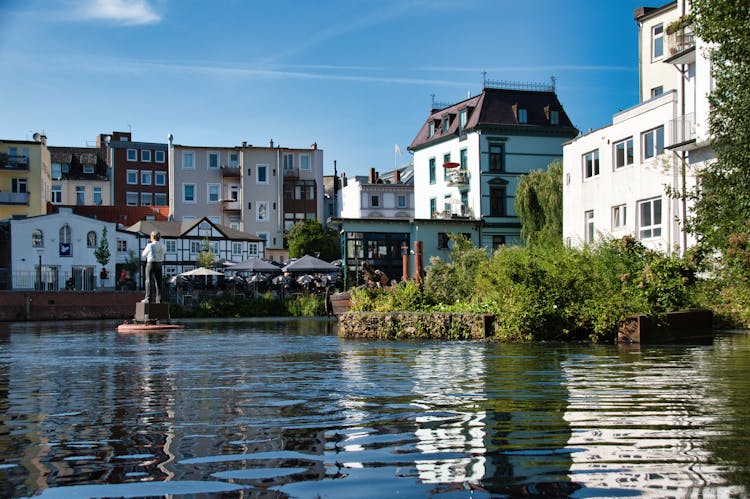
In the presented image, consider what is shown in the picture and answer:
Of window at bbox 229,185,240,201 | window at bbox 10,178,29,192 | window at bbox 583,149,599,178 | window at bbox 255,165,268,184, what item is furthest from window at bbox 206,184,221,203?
window at bbox 583,149,599,178

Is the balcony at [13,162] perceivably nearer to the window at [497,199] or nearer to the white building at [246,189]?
the white building at [246,189]

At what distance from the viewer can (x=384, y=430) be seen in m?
7.52

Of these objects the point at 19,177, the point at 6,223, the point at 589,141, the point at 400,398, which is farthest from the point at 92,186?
the point at 400,398

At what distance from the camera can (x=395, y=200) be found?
303 feet

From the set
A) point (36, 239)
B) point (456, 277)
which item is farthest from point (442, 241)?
point (36, 239)

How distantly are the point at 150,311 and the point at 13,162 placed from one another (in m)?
57.1

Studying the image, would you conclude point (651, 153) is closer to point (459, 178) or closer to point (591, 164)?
point (591, 164)

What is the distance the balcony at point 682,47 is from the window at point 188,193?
66.2 m

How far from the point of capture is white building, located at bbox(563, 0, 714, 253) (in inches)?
1332

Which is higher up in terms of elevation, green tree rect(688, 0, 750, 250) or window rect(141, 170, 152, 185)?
window rect(141, 170, 152, 185)

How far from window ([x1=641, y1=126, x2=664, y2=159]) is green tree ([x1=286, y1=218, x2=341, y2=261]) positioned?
156 feet

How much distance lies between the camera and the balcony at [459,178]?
66312mm

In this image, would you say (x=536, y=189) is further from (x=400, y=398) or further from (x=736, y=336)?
(x=400, y=398)

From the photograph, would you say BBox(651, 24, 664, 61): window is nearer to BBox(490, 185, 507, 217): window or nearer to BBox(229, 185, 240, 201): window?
BBox(490, 185, 507, 217): window
